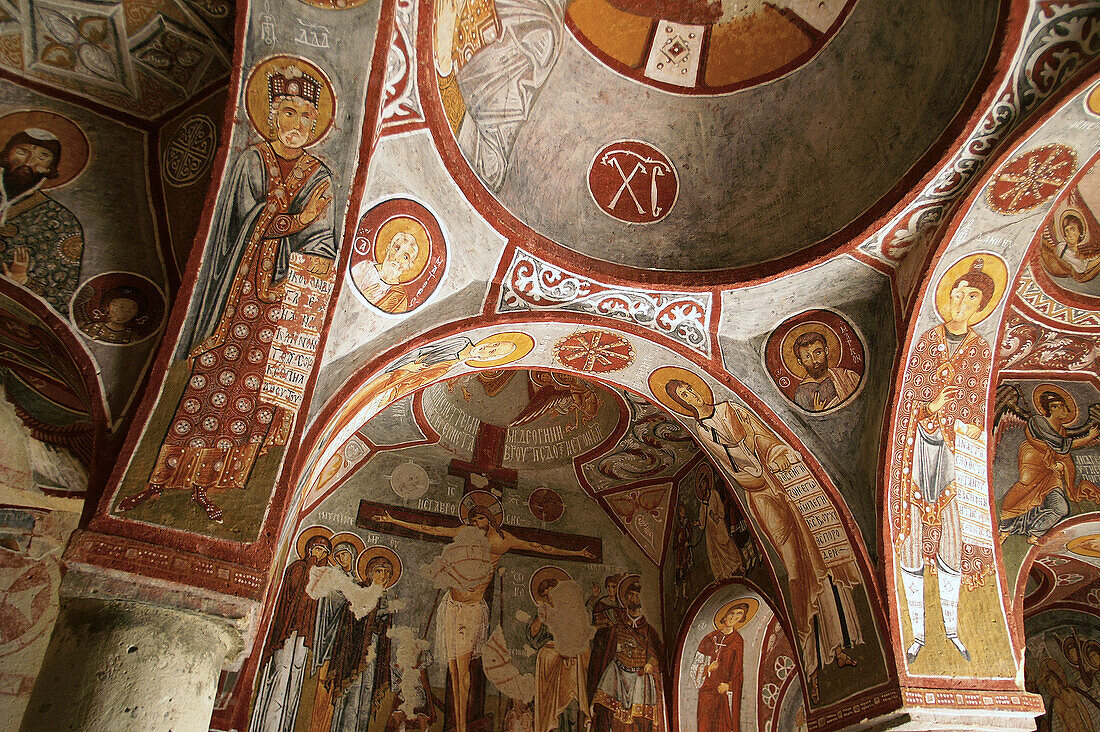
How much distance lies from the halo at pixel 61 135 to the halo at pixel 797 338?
5.32 metres

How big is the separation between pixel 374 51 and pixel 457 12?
0.84m

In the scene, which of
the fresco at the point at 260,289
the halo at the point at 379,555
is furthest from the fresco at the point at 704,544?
the fresco at the point at 260,289

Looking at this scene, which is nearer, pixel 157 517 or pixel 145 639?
pixel 145 639

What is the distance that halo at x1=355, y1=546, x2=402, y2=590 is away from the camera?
7930 mm

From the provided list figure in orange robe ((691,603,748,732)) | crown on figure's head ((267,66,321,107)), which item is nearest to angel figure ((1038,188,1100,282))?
figure in orange robe ((691,603,748,732))

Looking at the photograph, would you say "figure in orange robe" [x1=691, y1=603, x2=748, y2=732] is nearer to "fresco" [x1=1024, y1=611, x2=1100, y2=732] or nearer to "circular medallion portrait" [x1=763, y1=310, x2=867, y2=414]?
"circular medallion portrait" [x1=763, y1=310, x2=867, y2=414]

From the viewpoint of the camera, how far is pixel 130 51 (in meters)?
4.73

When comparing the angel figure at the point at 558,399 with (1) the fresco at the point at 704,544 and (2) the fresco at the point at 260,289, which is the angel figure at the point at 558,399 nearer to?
(1) the fresco at the point at 704,544

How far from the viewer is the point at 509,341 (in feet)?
20.4

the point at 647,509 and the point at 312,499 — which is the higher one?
the point at 647,509

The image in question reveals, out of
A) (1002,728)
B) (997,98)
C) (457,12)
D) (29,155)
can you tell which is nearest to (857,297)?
(997,98)


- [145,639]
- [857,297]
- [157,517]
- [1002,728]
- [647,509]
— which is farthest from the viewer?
[647,509]

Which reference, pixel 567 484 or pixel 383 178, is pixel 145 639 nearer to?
pixel 383 178

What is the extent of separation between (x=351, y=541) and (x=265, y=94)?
493cm
